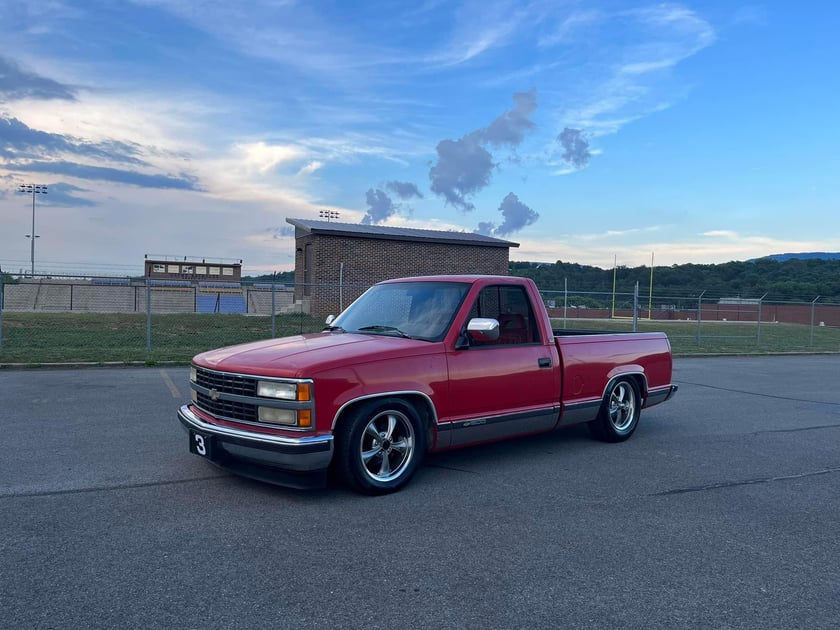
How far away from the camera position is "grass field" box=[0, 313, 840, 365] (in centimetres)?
1427

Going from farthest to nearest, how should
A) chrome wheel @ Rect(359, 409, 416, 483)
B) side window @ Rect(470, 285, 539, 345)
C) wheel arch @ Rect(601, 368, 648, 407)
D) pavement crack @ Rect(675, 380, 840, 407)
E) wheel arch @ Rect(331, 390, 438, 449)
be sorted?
pavement crack @ Rect(675, 380, 840, 407) < wheel arch @ Rect(601, 368, 648, 407) < side window @ Rect(470, 285, 539, 345) < chrome wheel @ Rect(359, 409, 416, 483) < wheel arch @ Rect(331, 390, 438, 449)

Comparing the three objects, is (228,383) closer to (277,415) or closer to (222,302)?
(277,415)

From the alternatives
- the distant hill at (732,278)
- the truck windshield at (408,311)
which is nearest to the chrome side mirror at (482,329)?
the truck windshield at (408,311)

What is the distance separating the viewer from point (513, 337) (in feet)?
21.1

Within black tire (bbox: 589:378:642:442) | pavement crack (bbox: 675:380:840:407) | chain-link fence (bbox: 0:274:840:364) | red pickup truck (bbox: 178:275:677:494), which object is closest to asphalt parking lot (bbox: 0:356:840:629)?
black tire (bbox: 589:378:642:442)

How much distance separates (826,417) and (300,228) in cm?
2552

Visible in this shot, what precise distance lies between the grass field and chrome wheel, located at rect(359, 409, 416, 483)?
9692mm

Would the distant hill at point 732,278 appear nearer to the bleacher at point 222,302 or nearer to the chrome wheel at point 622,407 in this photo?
the bleacher at point 222,302

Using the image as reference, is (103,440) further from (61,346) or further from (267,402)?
(61,346)

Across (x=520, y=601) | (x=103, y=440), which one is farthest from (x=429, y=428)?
(x=103, y=440)

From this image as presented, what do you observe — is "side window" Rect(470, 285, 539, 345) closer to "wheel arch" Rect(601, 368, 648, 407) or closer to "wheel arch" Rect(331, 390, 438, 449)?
"wheel arch" Rect(331, 390, 438, 449)

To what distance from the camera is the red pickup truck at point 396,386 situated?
4.88m

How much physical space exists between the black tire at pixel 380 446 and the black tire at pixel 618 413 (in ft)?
8.71

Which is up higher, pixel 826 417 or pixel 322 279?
pixel 322 279
